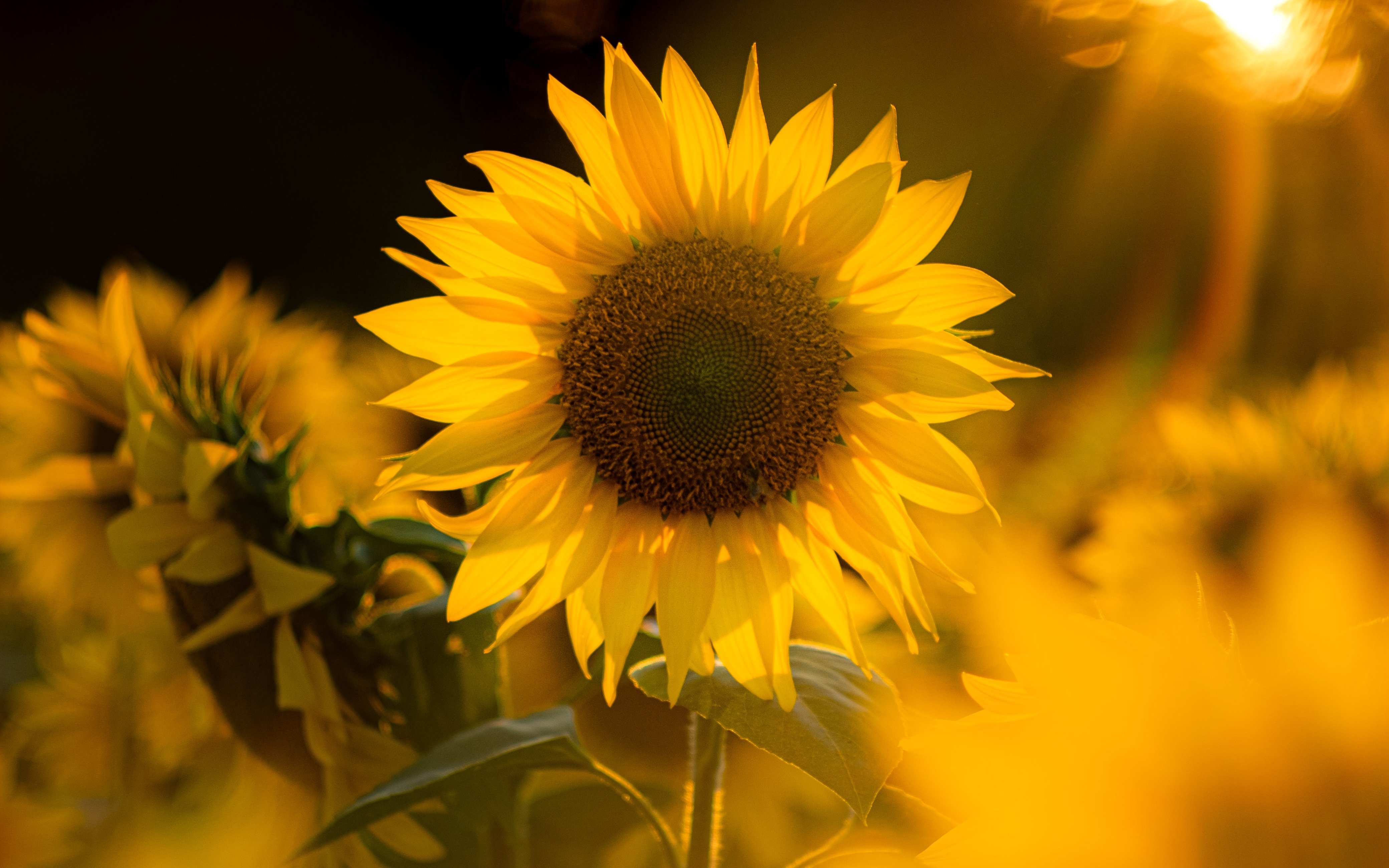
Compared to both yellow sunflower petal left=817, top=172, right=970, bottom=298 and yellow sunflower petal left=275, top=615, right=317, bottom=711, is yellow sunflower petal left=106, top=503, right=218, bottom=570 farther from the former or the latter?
yellow sunflower petal left=817, top=172, right=970, bottom=298

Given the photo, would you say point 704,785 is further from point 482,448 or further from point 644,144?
point 644,144

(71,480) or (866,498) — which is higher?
(866,498)

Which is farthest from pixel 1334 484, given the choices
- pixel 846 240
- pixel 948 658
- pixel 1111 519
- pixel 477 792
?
pixel 477 792

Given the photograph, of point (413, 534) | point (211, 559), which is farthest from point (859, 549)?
point (211, 559)

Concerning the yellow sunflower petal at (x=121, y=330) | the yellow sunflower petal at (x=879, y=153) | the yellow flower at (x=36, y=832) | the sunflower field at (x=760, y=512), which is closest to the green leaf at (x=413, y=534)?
the sunflower field at (x=760, y=512)

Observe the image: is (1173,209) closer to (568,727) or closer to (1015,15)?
(1015,15)

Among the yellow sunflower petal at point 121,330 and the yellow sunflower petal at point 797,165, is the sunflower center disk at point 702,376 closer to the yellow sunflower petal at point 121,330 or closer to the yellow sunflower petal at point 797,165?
the yellow sunflower petal at point 797,165
